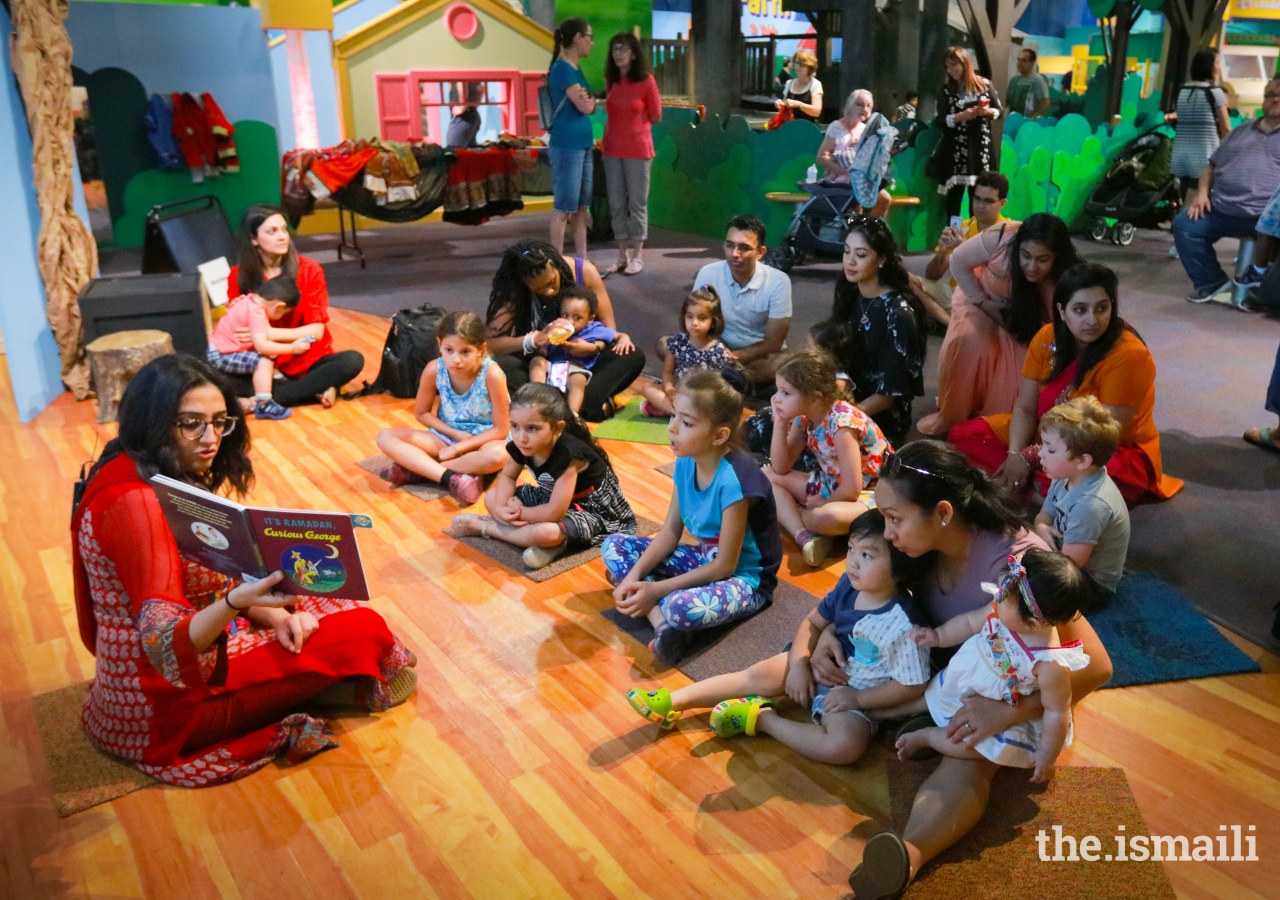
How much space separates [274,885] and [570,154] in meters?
5.74

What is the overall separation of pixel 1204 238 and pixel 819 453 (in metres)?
4.43

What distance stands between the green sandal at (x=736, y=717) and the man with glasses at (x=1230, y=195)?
5427 millimetres

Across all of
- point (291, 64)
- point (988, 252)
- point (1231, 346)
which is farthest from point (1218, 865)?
point (291, 64)

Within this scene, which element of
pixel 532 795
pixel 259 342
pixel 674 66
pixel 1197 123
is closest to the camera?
pixel 532 795

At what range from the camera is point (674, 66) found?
48.2ft

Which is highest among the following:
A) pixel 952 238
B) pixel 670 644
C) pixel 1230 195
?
pixel 1230 195

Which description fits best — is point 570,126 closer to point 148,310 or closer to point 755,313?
point 755,313

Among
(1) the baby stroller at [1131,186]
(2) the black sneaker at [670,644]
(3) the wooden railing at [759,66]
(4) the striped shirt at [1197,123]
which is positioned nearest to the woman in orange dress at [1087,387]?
(2) the black sneaker at [670,644]

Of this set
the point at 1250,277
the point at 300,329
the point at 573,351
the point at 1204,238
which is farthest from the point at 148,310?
the point at 1250,277

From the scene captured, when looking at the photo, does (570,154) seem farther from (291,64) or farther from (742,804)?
(742,804)

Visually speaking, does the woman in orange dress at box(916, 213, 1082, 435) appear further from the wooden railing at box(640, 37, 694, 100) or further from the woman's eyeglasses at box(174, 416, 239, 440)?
the wooden railing at box(640, 37, 694, 100)

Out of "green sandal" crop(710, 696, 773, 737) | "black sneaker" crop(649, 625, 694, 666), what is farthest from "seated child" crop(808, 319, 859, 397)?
"green sandal" crop(710, 696, 773, 737)

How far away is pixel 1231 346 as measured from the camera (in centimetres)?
564

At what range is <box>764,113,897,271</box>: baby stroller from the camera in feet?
22.6
